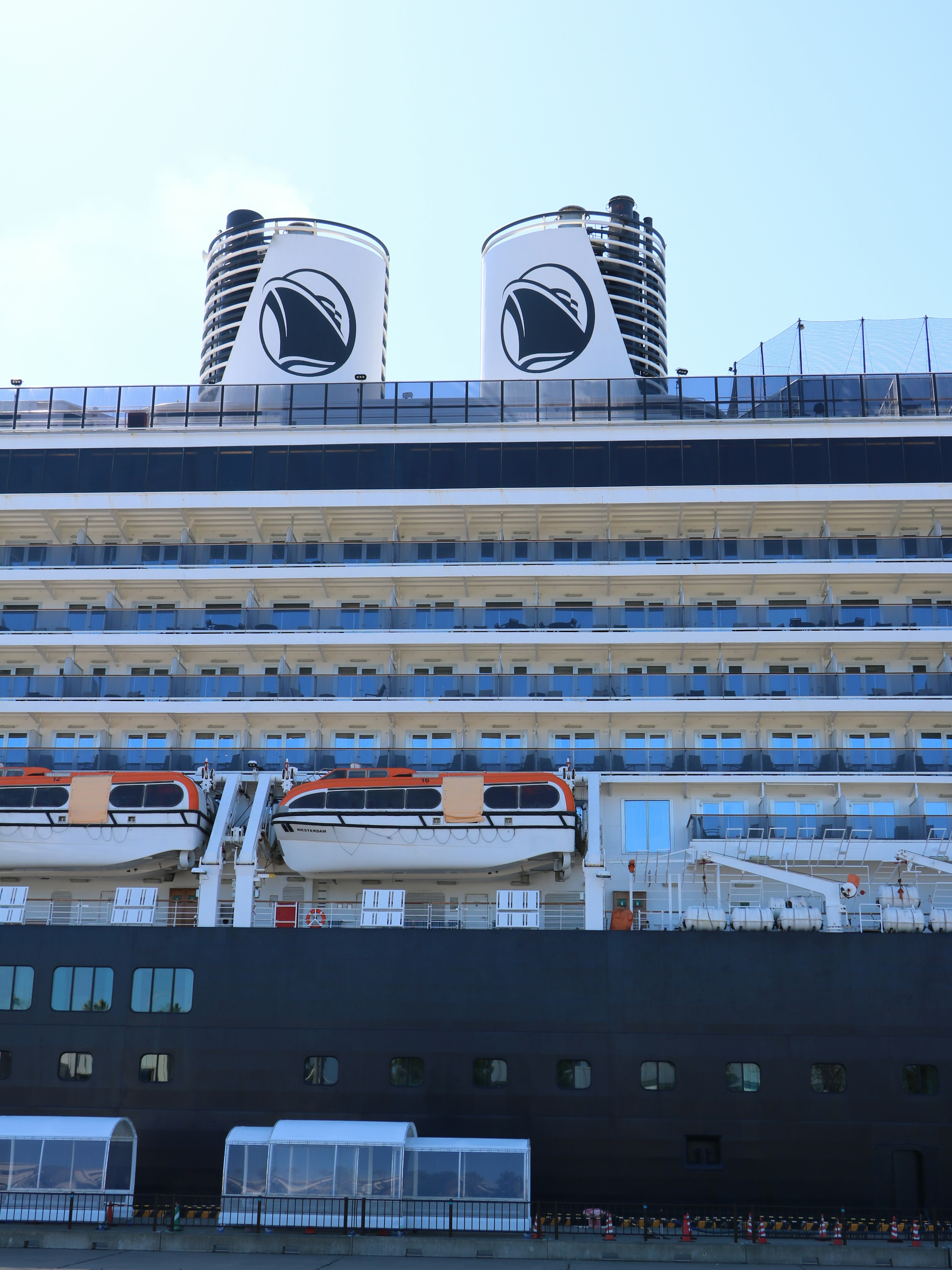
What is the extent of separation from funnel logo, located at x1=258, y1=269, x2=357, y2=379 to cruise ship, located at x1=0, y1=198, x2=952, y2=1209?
642 mm

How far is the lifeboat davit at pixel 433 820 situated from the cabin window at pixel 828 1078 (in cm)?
609

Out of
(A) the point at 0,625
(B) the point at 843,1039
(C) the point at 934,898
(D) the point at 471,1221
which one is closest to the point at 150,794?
(A) the point at 0,625

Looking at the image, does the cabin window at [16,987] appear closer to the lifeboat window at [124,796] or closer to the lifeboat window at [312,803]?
the lifeboat window at [124,796]

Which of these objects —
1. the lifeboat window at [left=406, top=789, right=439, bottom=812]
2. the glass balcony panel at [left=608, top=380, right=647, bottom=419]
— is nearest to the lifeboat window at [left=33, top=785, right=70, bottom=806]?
the lifeboat window at [left=406, top=789, right=439, bottom=812]

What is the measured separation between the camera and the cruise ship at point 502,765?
2234 centimetres

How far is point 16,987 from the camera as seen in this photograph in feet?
78.3

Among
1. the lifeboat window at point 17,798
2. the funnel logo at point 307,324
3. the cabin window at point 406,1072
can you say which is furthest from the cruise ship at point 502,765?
the funnel logo at point 307,324

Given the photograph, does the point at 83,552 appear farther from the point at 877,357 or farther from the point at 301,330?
the point at 877,357

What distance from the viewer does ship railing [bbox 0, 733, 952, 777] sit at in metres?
27.2

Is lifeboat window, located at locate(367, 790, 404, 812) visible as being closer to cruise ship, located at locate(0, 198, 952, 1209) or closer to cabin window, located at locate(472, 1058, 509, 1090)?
cruise ship, located at locate(0, 198, 952, 1209)

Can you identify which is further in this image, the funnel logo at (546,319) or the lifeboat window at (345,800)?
the funnel logo at (546,319)

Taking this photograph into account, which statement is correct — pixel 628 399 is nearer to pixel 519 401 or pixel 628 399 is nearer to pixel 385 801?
pixel 519 401

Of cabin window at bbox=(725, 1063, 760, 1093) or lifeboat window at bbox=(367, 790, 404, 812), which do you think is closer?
cabin window at bbox=(725, 1063, 760, 1093)

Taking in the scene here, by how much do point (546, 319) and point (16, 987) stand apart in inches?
836
